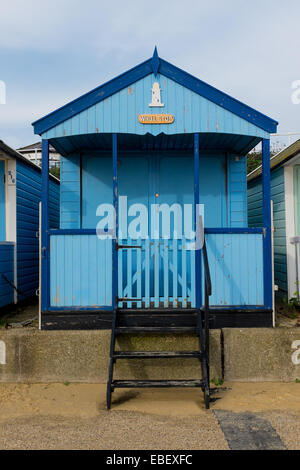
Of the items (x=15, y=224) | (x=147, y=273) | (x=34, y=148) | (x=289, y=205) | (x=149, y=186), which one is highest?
(x=34, y=148)

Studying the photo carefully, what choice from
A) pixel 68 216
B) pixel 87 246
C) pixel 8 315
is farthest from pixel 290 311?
pixel 8 315

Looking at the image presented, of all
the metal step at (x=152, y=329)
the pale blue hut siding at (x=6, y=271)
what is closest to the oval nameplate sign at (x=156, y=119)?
the metal step at (x=152, y=329)

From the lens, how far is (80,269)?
486 centimetres

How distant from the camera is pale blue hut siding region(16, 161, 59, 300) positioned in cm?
708

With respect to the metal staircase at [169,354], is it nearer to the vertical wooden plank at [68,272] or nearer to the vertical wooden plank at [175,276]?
the vertical wooden plank at [175,276]

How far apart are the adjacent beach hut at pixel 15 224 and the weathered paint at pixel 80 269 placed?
6.30 feet

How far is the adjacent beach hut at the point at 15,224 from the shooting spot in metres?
6.57

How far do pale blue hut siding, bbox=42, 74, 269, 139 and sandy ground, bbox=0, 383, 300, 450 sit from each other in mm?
3166

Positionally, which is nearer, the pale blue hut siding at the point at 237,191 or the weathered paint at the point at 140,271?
the weathered paint at the point at 140,271

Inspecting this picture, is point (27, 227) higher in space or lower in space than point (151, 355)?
higher

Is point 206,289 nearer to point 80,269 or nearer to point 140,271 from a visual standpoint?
point 140,271

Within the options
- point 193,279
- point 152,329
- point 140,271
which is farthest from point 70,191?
point 152,329

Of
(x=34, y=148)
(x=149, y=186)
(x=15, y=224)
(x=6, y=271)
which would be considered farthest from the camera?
(x=34, y=148)

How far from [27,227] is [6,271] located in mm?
1239
